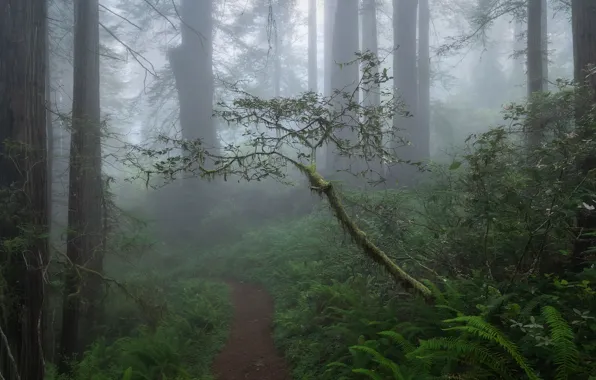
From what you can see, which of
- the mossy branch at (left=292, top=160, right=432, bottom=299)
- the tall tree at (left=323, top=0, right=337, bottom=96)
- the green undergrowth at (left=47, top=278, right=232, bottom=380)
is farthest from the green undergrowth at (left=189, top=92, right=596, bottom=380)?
the tall tree at (left=323, top=0, right=337, bottom=96)

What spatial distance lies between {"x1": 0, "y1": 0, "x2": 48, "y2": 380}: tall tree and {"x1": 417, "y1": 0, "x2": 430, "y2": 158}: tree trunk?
43.7ft

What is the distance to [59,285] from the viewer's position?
681 cm

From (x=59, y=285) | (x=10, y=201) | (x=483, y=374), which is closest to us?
(x=483, y=374)

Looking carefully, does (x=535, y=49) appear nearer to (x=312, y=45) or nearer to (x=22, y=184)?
(x=22, y=184)

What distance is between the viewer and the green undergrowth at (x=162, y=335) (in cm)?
624

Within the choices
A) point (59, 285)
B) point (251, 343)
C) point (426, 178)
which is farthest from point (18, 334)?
point (426, 178)

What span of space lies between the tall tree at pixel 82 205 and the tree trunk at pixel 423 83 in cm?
1210

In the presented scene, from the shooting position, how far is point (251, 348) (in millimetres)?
7066

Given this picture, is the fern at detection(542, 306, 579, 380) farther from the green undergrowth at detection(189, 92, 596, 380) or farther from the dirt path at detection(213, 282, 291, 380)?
the dirt path at detection(213, 282, 291, 380)

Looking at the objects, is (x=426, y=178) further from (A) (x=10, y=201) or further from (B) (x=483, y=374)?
(A) (x=10, y=201)

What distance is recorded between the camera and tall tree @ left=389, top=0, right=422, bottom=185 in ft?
50.0

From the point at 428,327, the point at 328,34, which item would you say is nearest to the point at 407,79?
the point at 428,327

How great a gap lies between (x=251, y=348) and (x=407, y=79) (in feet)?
40.2

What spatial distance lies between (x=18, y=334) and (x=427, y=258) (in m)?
6.04
